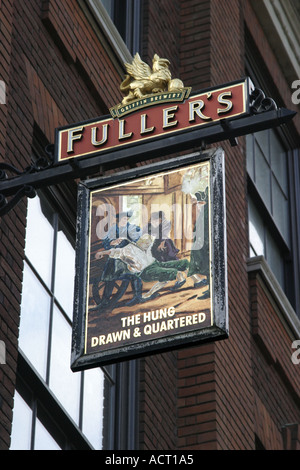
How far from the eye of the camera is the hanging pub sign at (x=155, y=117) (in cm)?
801

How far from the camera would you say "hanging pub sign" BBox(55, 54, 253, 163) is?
801 cm

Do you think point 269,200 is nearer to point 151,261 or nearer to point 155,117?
point 155,117

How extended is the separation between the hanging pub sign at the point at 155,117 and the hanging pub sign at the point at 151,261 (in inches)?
8.1

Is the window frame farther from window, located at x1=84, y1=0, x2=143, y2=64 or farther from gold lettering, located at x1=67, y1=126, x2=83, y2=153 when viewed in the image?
gold lettering, located at x1=67, y1=126, x2=83, y2=153

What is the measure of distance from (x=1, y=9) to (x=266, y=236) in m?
6.58

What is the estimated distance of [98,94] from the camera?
1115 cm

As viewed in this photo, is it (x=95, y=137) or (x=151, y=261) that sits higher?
(x=95, y=137)

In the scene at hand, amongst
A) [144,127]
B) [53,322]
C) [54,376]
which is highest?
[144,127]

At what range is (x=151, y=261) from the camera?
7.80 meters

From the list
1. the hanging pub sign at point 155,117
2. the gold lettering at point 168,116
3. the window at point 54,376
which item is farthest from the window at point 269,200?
the gold lettering at point 168,116

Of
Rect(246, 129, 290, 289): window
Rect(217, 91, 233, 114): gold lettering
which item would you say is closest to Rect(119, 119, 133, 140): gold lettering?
Rect(217, 91, 233, 114): gold lettering

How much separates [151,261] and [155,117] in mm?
989

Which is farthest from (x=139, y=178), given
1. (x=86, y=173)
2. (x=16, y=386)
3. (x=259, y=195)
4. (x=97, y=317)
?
(x=259, y=195)

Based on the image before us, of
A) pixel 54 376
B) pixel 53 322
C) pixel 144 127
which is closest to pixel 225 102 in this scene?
pixel 144 127
